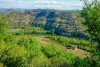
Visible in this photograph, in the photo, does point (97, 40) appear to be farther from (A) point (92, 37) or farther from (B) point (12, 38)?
(B) point (12, 38)

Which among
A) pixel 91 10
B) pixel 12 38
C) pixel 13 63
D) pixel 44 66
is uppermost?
pixel 91 10

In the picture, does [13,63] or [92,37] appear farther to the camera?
[13,63]

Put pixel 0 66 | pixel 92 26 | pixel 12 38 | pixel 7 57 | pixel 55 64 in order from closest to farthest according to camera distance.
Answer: pixel 92 26, pixel 55 64, pixel 0 66, pixel 7 57, pixel 12 38

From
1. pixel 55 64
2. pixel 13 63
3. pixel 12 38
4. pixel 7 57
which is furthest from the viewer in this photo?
pixel 12 38

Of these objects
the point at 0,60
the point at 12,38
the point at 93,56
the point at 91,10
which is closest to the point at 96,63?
the point at 93,56

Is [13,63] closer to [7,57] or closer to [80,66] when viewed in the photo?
[7,57]

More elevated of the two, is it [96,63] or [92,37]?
[92,37]
